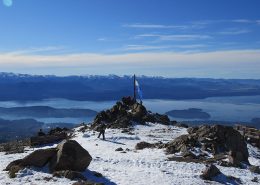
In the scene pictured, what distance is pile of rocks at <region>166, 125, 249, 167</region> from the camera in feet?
151

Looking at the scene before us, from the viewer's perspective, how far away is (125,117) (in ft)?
245

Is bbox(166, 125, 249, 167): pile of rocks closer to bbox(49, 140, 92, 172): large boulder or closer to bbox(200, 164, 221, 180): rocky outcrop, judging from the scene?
bbox(200, 164, 221, 180): rocky outcrop

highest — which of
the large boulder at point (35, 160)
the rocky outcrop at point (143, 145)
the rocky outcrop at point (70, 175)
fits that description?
the large boulder at point (35, 160)

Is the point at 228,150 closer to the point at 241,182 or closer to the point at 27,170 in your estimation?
the point at 241,182

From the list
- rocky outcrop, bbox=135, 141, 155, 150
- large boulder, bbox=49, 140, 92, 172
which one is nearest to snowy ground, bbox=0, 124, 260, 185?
rocky outcrop, bbox=135, 141, 155, 150

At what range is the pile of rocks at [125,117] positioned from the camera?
72625 millimetres

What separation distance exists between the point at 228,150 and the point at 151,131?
2063 centimetres

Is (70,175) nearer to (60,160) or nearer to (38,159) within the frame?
(60,160)

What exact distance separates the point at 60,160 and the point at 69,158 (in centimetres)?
76

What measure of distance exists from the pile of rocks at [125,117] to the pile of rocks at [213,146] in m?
21.1

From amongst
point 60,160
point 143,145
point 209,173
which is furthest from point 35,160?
point 143,145

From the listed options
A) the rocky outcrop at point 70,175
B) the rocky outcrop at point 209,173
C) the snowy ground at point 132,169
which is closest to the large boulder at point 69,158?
the snowy ground at point 132,169

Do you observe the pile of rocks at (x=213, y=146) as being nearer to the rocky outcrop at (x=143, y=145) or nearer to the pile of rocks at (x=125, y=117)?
the rocky outcrop at (x=143, y=145)

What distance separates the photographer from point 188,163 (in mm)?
41406
